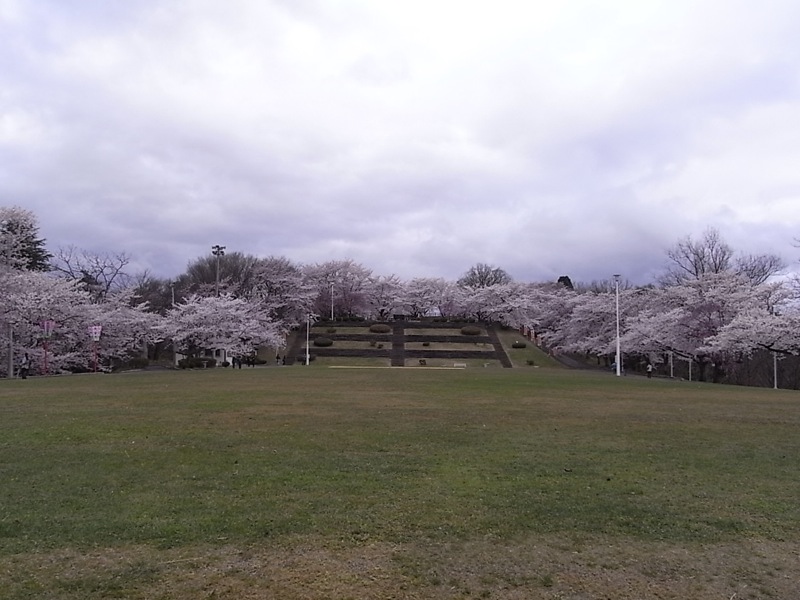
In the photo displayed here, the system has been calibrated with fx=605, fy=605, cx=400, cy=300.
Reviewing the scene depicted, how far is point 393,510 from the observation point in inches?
208

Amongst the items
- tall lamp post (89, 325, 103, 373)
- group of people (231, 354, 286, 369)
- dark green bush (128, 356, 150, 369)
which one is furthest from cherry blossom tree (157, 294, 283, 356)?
tall lamp post (89, 325, 103, 373)

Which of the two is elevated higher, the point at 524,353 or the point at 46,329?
the point at 46,329

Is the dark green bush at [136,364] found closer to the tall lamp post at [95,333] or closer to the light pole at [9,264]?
the tall lamp post at [95,333]

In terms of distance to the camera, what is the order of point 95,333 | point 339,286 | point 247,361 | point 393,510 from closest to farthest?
point 393,510 → point 95,333 → point 247,361 → point 339,286

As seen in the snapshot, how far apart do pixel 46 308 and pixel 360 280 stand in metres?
48.3

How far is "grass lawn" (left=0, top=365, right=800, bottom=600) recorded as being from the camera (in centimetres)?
379

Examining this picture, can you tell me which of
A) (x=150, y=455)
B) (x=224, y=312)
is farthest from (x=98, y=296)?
(x=150, y=455)

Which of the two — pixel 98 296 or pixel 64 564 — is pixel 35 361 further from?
pixel 64 564

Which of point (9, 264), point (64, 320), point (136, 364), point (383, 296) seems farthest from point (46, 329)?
point (383, 296)

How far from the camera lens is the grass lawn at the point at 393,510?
3.79 m

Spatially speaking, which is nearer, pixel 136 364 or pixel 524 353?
pixel 136 364

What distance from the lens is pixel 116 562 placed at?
400 centimetres

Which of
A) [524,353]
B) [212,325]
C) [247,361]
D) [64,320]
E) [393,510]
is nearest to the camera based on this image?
[393,510]

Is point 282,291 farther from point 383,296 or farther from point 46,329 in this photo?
point 46,329
